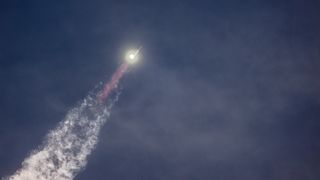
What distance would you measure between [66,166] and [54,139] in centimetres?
766

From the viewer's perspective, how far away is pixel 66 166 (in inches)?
5994

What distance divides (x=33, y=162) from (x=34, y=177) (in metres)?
4.06

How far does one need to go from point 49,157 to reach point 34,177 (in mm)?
5925

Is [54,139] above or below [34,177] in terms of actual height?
above

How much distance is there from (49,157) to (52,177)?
508 centimetres

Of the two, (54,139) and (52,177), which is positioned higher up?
(54,139)

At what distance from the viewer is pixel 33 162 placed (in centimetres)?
15212

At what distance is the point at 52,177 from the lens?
493ft

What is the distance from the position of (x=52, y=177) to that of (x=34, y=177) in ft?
13.2

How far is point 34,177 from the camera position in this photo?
149625 mm

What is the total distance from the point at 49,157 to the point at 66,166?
4.48 metres

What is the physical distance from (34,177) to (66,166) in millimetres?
7663

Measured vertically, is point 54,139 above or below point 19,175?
above

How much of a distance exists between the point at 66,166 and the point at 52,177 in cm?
422
